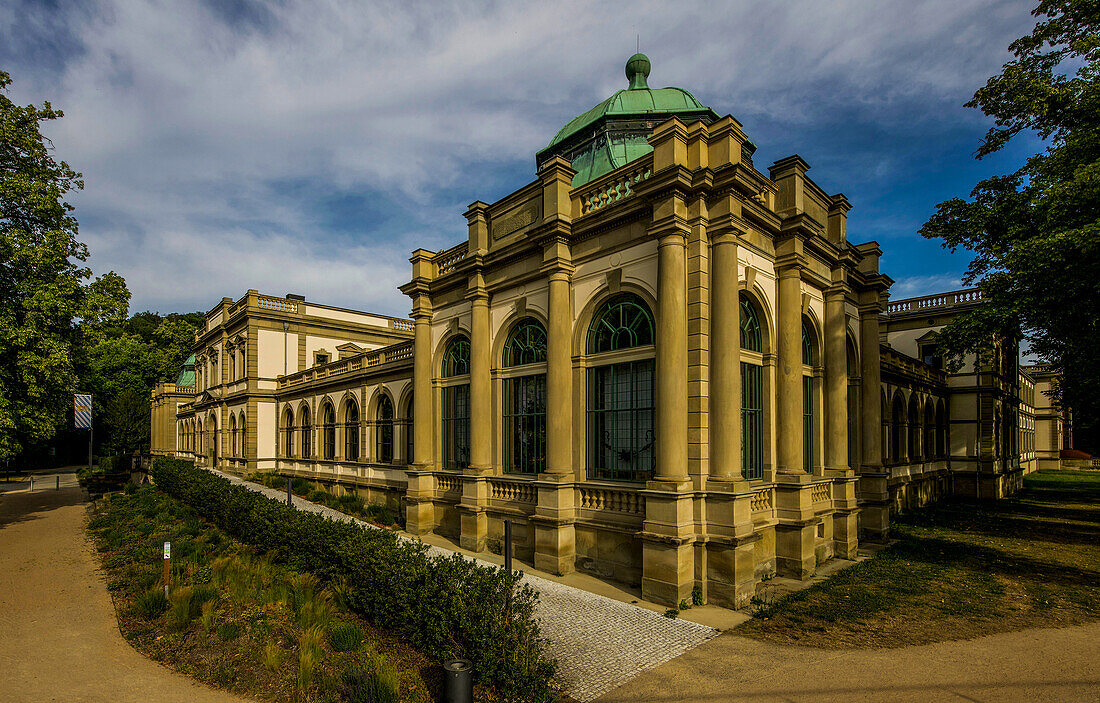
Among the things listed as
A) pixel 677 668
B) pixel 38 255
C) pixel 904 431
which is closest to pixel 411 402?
pixel 38 255

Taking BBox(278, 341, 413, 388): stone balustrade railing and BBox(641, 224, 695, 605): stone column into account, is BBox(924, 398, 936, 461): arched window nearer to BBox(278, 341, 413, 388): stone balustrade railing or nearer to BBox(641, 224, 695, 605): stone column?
BBox(641, 224, 695, 605): stone column

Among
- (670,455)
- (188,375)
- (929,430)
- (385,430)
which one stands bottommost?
(929,430)

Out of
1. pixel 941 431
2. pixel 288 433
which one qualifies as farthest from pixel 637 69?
pixel 288 433

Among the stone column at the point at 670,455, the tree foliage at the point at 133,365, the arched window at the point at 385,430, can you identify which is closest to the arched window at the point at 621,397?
the stone column at the point at 670,455

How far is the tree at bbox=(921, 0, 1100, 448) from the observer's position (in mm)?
10609

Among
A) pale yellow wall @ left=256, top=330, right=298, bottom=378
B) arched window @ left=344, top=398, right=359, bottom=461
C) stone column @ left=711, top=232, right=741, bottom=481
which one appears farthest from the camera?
pale yellow wall @ left=256, top=330, right=298, bottom=378

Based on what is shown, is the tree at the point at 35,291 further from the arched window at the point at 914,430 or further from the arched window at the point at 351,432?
the arched window at the point at 914,430

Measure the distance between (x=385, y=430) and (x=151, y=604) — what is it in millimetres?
12331

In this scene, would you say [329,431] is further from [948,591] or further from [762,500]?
[948,591]

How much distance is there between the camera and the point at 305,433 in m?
26.8

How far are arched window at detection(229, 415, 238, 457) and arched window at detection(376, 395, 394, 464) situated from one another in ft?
51.5

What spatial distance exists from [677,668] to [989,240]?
14.9 m

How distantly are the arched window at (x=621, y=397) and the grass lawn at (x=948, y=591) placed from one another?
3428 millimetres

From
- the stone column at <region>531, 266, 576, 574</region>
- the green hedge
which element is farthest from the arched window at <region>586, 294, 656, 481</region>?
the green hedge
